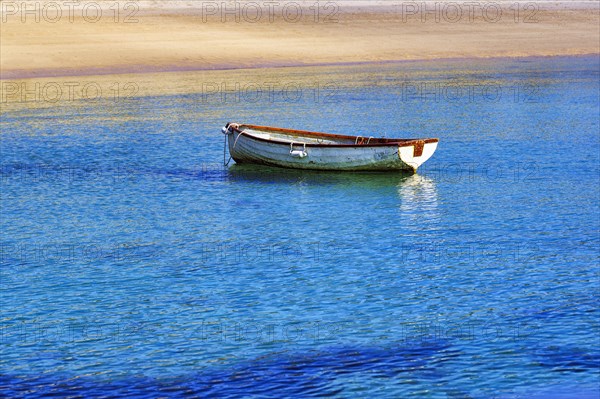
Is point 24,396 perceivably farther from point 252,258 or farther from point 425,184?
point 425,184

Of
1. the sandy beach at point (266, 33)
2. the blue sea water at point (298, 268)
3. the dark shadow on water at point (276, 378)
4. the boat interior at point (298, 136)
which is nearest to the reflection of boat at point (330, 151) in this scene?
the boat interior at point (298, 136)

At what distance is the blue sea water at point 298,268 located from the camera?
13.4 meters

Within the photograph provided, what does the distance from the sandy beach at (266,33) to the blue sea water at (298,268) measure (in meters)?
19.3

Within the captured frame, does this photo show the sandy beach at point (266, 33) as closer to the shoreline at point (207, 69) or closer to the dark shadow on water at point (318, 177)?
the shoreline at point (207, 69)

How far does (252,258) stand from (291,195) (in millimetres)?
6675

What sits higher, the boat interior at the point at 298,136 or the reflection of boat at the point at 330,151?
the boat interior at the point at 298,136

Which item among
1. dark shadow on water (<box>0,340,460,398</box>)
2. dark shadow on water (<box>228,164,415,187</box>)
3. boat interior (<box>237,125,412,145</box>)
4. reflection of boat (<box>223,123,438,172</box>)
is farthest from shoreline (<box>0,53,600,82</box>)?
dark shadow on water (<box>0,340,460,398</box>)

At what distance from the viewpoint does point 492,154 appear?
3184 centimetres

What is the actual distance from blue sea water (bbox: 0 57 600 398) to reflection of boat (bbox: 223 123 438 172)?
429 millimetres

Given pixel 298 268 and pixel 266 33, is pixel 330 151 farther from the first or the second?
pixel 266 33

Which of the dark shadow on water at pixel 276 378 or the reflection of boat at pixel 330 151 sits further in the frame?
the reflection of boat at pixel 330 151

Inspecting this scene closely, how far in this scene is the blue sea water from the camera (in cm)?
1337

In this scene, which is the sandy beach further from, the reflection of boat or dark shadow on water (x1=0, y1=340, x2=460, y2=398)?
dark shadow on water (x1=0, y1=340, x2=460, y2=398)

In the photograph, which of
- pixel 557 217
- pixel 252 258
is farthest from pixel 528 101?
pixel 252 258
